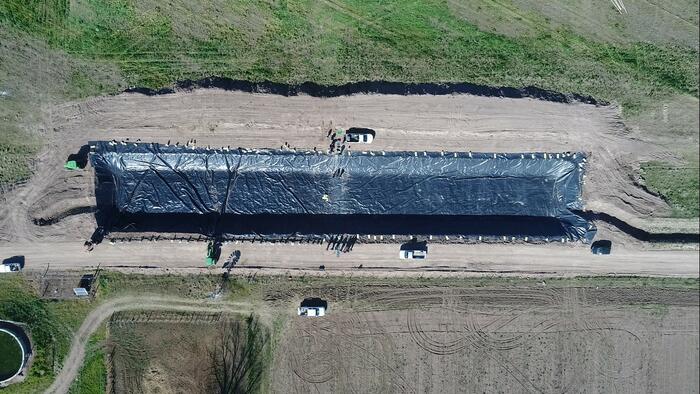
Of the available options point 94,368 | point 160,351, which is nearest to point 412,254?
point 160,351

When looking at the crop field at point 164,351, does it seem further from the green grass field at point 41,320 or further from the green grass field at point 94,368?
the green grass field at point 41,320

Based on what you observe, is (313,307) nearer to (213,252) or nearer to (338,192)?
(213,252)

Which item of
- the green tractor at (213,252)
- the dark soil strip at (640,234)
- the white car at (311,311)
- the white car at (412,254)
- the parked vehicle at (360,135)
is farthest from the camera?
the dark soil strip at (640,234)

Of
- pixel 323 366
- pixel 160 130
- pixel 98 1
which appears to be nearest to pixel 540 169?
pixel 323 366

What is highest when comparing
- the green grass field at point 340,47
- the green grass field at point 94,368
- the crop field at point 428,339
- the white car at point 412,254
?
the green grass field at point 340,47

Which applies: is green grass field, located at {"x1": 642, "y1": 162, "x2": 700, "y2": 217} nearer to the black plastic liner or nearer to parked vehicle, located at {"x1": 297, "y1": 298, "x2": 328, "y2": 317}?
the black plastic liner

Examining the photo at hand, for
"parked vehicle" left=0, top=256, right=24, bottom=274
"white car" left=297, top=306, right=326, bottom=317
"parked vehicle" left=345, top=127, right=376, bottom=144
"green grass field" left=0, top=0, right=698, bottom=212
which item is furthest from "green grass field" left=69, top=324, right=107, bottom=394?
"parked vehicle" left=345, top=127, right=376, bottom=144

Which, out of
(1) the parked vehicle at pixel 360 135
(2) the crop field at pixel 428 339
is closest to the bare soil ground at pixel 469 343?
(2) the crop field at pixel 428 339

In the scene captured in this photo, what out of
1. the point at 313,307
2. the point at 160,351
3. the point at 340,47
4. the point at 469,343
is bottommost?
the point at 160,351
